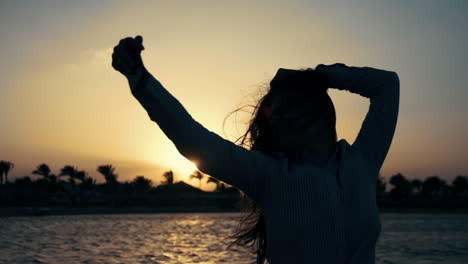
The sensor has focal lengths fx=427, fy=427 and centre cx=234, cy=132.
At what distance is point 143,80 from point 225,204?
82.3 meters

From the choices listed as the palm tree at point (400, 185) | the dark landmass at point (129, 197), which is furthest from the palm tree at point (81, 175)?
the palm tree at point (400, 185)

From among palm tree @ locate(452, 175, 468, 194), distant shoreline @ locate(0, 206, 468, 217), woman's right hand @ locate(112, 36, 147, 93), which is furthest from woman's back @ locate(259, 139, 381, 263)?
palm tree @ locate(452, 175, 468, 194)

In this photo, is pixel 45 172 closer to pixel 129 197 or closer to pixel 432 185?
pixel 129 197

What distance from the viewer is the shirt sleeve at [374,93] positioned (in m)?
1.50

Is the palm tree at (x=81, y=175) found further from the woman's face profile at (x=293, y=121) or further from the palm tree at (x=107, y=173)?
the woman's face profile at (x=293, y=121)

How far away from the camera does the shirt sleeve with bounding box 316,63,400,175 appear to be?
1.50m

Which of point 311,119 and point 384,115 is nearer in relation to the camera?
point 311,119

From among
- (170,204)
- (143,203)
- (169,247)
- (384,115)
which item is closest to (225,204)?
(170,204)

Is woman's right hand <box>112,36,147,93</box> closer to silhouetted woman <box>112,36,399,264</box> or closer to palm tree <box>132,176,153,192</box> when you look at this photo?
silhouetted woman <box>112,36,399,264</box>

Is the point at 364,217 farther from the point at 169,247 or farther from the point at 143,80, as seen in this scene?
the point at 169,247

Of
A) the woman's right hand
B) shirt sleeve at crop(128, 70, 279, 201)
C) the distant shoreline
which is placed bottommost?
the distant shoreline

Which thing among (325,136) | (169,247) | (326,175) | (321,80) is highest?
(321,80)

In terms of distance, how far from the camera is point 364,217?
4.23 ft


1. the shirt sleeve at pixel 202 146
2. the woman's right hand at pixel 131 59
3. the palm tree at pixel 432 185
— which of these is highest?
the palm tree at pixel 432 185
